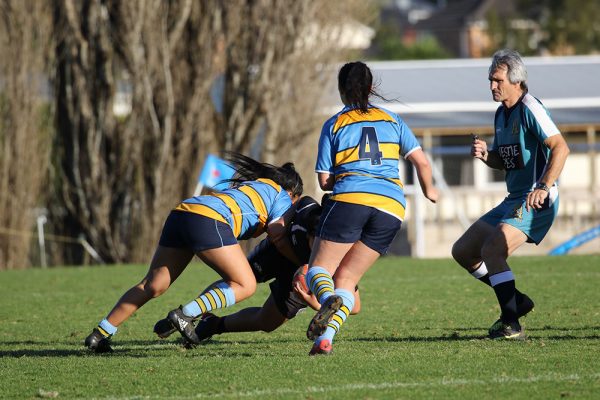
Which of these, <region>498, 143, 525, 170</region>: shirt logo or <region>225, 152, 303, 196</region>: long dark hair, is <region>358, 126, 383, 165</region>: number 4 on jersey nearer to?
<region>225, 152, 303, 196</region>: long dark hair

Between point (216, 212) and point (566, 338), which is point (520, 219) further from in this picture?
point (216, 212)

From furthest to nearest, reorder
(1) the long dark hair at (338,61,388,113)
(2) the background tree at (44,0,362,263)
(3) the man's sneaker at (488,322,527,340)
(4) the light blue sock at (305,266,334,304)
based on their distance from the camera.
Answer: (2) the background tree at (44,0,362,263) → (3) the man's sneaker at (488,322,527,340) → (1) the long dark hair at (338,61,388,113) → (4) the light blue sock at (305,266,334,304)

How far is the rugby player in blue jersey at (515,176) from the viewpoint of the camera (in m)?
7.69

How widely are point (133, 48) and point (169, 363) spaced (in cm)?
1198

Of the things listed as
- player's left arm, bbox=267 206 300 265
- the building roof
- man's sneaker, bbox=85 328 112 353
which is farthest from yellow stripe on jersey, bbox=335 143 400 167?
the building roof

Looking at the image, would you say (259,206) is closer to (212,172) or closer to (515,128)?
(515,128)

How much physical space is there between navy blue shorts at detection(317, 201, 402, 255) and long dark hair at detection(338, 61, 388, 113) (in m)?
0.68

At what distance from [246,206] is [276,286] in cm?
71

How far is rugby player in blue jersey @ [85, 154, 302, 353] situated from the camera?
23.5ft

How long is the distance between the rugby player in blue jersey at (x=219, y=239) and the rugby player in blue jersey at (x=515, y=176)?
1529mm

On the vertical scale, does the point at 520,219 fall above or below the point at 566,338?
above

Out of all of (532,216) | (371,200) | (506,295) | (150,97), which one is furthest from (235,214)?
(150,97)

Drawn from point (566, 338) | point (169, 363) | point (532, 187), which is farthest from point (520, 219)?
point (169, 363)

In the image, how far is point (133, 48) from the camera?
59.7 feet
